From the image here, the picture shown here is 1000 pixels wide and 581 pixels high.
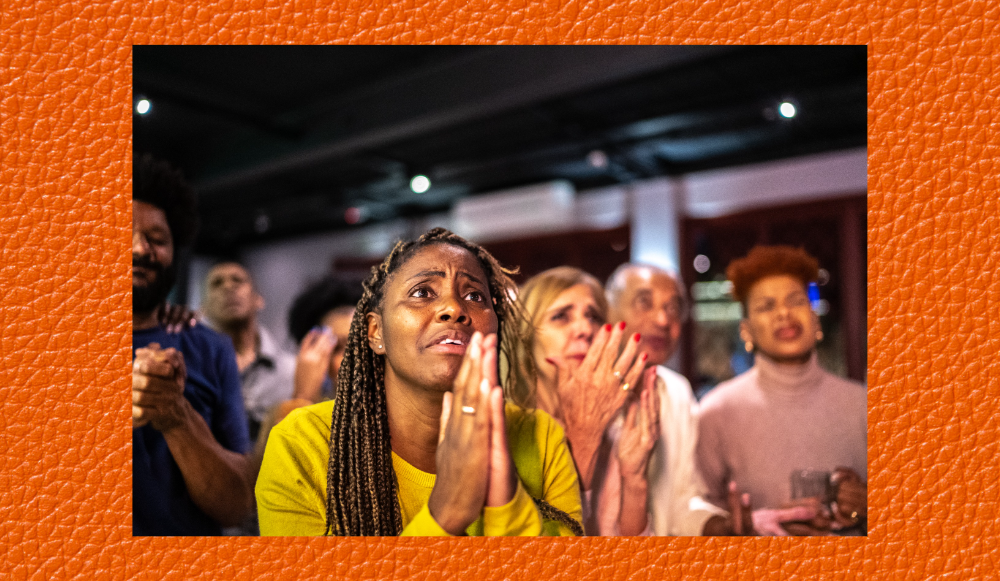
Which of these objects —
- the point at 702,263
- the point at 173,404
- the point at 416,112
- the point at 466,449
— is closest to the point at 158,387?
the point at 173,404

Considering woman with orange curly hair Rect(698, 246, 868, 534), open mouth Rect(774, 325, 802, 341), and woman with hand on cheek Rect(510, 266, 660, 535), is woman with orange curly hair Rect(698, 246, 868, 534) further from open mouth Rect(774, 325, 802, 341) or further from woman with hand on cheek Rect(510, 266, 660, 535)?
woman with hand on cheek Rect(510, 266, 660, 535)

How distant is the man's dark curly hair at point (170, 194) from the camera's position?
2.38ft

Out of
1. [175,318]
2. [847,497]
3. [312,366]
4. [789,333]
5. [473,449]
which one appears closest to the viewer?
[473,449]

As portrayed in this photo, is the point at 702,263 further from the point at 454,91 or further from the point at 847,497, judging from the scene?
the point at 847,497

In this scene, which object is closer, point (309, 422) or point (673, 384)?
point (309, 422)

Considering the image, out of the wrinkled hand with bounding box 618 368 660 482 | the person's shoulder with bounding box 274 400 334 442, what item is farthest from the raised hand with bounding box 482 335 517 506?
the wrinkled hand with bounding box 618 368 660 482

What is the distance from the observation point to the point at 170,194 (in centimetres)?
77

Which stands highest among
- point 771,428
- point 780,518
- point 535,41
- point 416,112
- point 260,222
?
point 416,112

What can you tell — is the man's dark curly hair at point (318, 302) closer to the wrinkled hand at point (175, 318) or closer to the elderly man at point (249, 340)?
the elderly man at point (249, 340)

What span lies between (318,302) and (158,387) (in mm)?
614

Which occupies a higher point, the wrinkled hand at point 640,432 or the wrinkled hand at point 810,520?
the wrinkled hand at point 640,432

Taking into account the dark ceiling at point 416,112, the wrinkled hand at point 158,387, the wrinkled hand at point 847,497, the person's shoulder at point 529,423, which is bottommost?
the wrinkled hand at point 847,497

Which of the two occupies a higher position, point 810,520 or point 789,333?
point 789,333

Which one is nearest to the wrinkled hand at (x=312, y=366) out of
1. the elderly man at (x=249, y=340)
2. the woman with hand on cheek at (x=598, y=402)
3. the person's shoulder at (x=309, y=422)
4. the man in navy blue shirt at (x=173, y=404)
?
the elderly man at (x=249, y=340)
